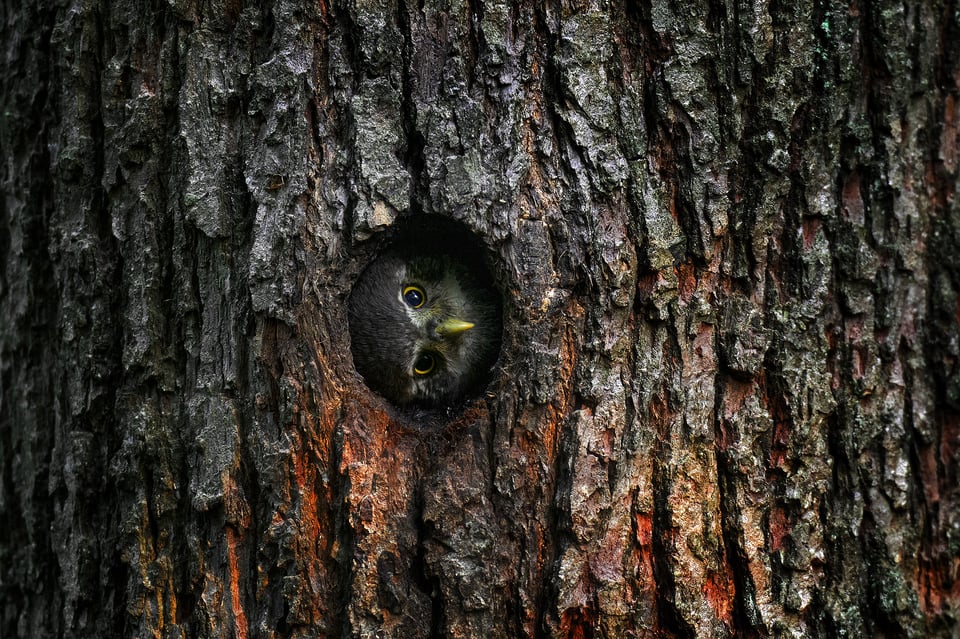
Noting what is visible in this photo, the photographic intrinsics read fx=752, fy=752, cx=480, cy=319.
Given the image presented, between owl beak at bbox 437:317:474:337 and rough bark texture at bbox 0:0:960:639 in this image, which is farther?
owl beak at bbox 437:317:474:337

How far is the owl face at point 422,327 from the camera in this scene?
91.4 inches

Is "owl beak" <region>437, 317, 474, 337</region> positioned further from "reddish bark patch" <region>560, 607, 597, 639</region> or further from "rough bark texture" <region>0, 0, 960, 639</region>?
"reddish bark patch" <region>560, 607, 597, 639</region>

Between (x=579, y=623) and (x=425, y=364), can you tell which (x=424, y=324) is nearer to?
(x=425, y=364)

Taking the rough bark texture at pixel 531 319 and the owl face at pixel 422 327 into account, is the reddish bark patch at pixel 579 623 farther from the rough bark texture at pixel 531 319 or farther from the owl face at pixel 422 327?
the owl face at pixel 422 327

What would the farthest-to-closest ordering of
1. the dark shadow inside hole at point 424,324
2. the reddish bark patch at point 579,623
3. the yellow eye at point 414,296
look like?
the yellow eye at point 414,296
the dark shadow inside hole at point 424,324
the reddish bark patch at point 579,623

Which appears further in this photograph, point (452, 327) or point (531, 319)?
point (452, 327)

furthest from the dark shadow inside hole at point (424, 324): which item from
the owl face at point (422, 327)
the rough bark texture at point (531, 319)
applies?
the rough bark texture at point (531, 319)

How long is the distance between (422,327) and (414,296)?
0.37 ft

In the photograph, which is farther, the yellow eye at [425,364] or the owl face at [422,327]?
the yellow eye at [425,364]

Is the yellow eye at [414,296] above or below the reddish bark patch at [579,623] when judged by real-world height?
above

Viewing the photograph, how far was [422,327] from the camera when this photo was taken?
8.17ft

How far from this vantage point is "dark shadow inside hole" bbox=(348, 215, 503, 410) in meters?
2.29

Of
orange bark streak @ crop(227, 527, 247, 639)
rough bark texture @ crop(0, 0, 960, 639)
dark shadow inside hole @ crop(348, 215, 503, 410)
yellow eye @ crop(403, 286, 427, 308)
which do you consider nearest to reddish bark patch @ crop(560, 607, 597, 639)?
rough bark texture @ crop(0, 0, 960, 639)

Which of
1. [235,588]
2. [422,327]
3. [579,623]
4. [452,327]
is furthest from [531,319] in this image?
[235,588]
